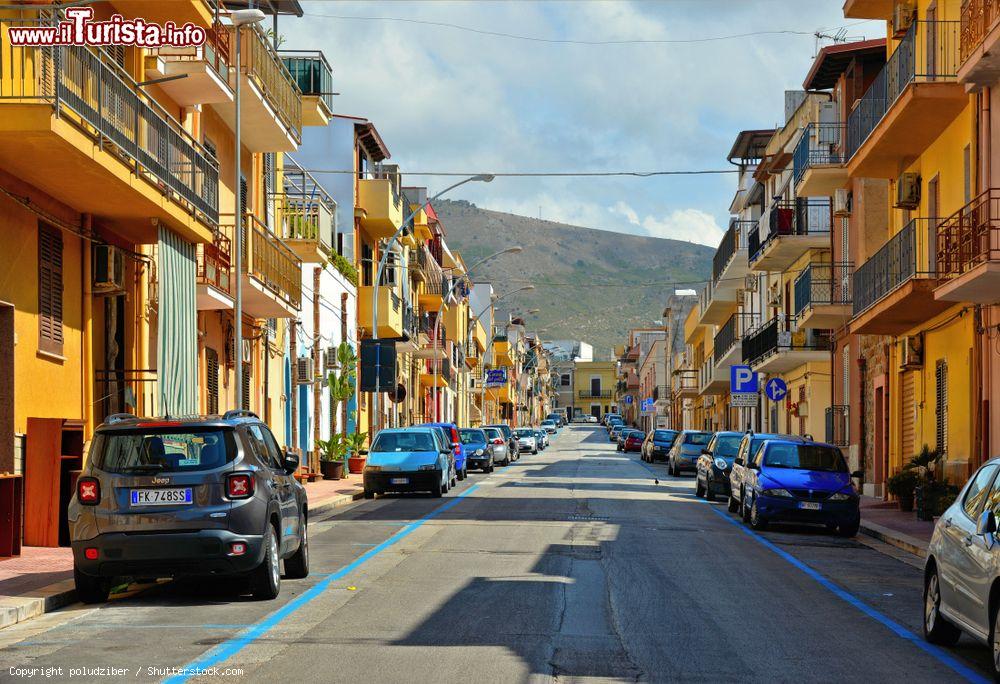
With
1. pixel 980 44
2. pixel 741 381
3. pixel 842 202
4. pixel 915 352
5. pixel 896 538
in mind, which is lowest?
pixel 896 538

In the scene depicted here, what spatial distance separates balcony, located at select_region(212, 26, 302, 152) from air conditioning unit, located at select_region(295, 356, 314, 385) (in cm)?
804

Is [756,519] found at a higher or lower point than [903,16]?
lower

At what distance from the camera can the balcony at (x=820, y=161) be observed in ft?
115

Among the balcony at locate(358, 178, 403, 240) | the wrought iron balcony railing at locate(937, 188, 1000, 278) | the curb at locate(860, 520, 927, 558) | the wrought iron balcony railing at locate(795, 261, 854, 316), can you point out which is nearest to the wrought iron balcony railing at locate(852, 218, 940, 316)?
the wrought iron balcony railing at locate(937, 188, 1000, 278)

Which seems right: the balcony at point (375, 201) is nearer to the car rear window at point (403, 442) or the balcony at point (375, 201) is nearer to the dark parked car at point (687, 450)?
the dark parked car at point (687, 450)

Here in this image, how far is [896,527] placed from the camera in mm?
23031

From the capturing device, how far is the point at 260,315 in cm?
3231

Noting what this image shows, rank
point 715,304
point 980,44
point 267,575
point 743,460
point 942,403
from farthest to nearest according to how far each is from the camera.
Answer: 1. point 715,304
2. point 942,403
3. point 743,460
4. point 980,44
5. point 267,575

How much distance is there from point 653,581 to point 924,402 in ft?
50.5

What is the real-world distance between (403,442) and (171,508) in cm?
1955

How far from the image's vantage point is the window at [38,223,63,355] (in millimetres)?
19156

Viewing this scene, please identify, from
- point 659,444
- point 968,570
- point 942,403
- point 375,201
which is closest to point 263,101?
point 942,403

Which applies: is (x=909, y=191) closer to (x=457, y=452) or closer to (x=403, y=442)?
(x=403, y=442)

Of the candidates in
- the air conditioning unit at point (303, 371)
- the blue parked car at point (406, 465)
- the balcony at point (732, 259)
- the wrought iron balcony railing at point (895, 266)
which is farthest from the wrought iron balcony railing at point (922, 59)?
the balcony at point (732, 259)
